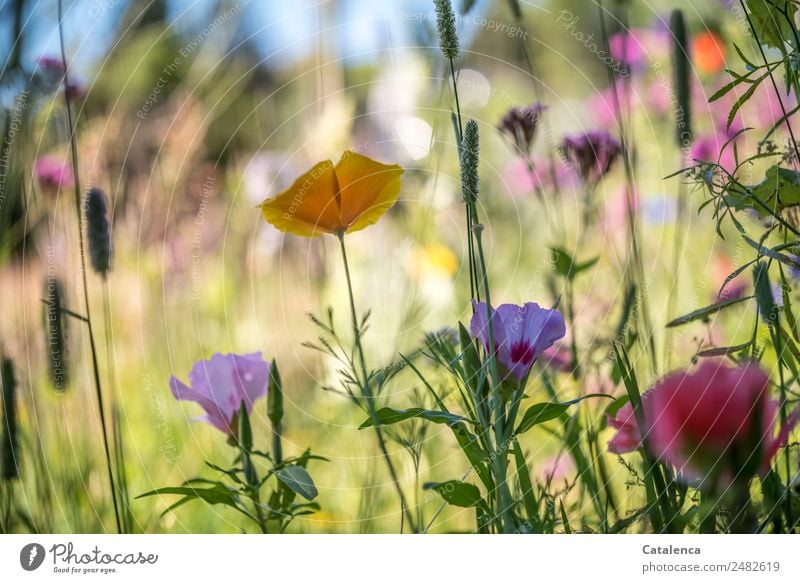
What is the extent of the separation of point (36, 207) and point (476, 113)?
1.32ft

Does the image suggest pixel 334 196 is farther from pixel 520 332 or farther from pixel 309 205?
pixel 520 332

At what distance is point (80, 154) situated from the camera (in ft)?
2.66

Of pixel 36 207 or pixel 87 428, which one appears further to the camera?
pixel 36 207

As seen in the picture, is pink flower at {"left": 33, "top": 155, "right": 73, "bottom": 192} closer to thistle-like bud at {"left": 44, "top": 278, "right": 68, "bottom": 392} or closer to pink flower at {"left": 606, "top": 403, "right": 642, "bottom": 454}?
thistle-like bud at {"left": 44, "top": 278, "right": 68, "bottom": 392}

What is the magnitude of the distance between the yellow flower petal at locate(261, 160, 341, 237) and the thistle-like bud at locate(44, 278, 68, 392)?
0.17 metres

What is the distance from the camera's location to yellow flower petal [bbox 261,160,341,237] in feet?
1.50

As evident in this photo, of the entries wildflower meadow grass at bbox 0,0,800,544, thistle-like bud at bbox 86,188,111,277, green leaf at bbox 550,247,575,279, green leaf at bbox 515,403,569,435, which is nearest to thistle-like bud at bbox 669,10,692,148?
wildflower meadow grass at bbox 0,0,800,544

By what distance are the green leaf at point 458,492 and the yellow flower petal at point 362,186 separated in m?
0.14

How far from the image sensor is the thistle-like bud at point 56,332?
1.87 ft

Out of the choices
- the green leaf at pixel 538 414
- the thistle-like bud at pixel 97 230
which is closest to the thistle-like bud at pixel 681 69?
the green leaf at pixel 538 414

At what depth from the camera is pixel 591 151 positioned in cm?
58
